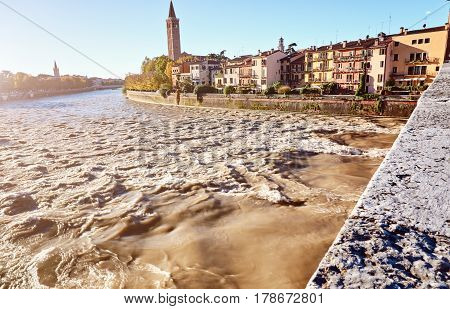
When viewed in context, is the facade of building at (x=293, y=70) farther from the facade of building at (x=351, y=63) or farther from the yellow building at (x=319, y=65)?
the facade of building at (x=351, y=63)

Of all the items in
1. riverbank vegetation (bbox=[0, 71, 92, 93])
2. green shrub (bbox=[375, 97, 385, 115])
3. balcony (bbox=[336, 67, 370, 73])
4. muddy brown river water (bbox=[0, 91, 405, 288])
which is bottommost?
muddy brown river water (bbox=[0, 91, 405, 288])

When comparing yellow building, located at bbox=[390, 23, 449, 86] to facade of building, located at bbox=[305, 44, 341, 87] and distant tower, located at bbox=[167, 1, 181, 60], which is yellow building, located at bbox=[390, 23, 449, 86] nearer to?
facade of building, located at bbox=[305, 44, 341, 87]

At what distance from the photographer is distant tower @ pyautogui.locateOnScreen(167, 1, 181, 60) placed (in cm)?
11700

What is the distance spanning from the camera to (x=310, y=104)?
32531mm

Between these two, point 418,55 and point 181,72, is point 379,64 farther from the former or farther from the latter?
point 181,72

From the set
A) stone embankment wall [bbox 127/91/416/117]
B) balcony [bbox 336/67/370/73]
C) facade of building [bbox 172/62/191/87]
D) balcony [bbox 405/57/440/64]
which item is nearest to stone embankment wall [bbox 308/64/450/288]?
stone embankment wall [bbox 127/91/416/117]

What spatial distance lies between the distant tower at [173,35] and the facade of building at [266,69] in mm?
72175

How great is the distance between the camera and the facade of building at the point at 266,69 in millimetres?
→ 51875

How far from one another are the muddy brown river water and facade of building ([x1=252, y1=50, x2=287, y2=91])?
1332 inches

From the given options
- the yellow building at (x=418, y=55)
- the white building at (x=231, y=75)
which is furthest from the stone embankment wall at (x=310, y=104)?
the white building at (x=231, y=75)

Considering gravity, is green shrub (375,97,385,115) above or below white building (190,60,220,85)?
below

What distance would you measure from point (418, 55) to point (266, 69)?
22070mm
